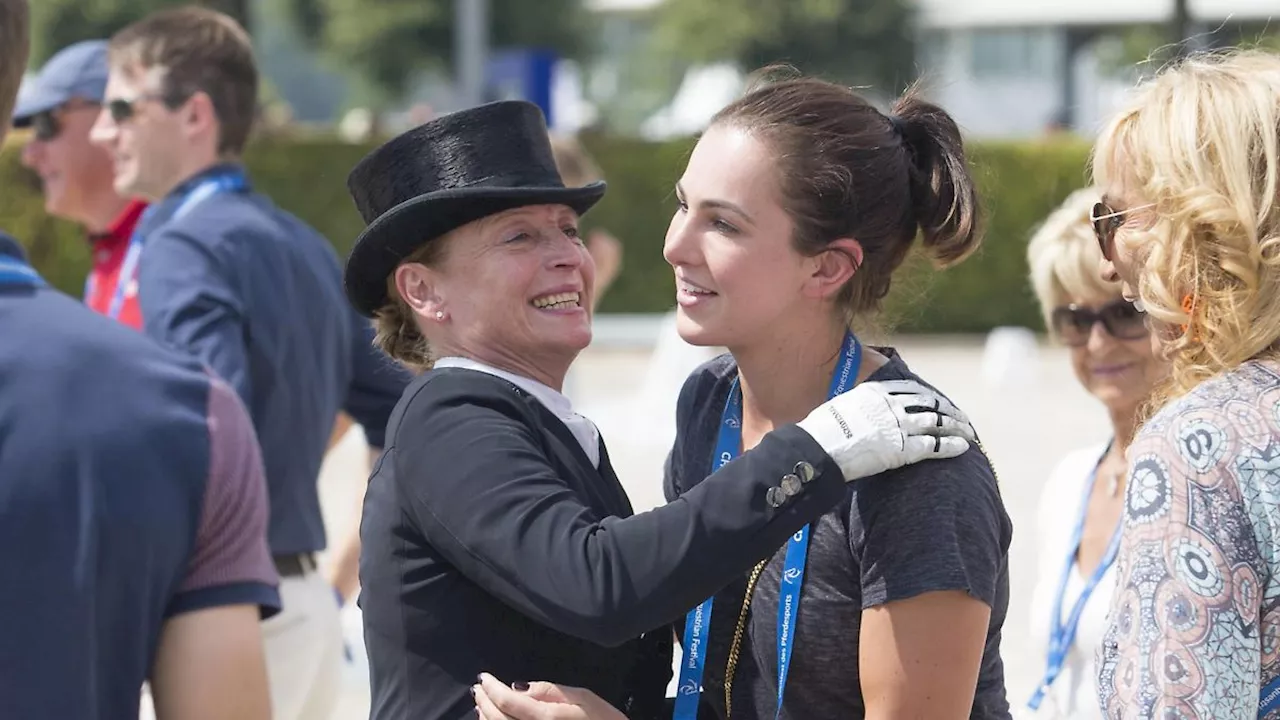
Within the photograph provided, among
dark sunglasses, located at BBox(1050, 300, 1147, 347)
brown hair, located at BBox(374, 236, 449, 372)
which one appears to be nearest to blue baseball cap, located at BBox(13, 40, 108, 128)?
brown hair, located at BBox(374, 236, 449, 372)

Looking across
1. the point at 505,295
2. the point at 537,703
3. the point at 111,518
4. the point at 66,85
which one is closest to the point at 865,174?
the point at 505,295

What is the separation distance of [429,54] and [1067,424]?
1149 inches

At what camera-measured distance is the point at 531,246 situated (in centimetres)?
256

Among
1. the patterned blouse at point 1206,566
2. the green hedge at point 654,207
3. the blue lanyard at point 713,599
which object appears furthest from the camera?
the green hedge at point 654,207

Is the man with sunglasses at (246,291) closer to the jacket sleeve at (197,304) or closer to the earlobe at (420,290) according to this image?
the jacket sleeve at (197,304)

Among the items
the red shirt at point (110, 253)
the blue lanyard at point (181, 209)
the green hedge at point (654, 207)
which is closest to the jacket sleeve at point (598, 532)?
the blue lanyard at point (181, 209)

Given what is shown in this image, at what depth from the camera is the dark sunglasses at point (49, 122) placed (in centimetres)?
516

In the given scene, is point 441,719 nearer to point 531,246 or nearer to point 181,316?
point 531,246

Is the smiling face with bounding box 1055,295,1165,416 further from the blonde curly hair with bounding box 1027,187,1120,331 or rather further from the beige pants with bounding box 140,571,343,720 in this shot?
the beige pants with bounding box 140,571,343,720

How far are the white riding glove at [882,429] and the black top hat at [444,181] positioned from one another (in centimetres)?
67

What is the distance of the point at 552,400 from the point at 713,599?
403 millimetres

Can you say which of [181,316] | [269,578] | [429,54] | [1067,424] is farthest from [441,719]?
[429,54]

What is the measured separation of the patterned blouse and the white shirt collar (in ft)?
2.82

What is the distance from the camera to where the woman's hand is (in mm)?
2158
